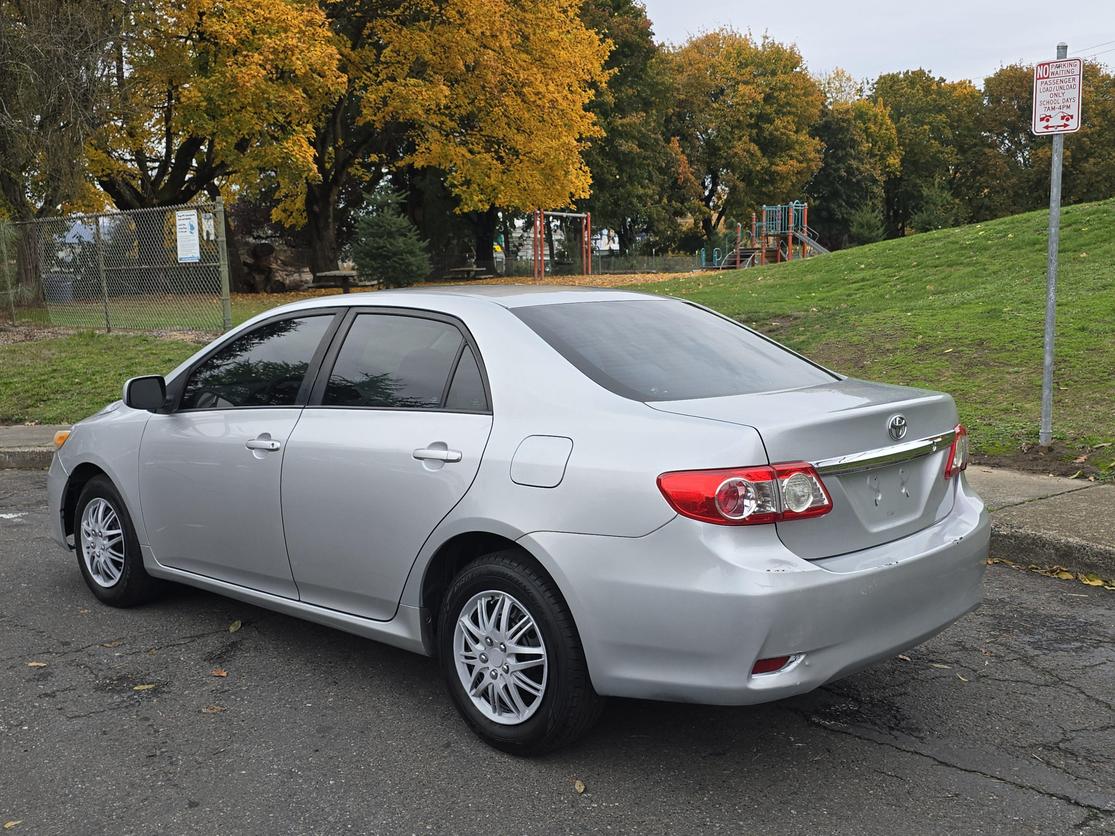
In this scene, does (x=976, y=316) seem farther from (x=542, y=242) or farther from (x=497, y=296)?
(x=542, y=242)

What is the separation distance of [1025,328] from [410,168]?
32.5 metres

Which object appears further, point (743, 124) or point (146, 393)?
point (743, 124)

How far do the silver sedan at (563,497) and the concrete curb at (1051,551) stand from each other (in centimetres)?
202

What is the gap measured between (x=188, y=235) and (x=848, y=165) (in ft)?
184

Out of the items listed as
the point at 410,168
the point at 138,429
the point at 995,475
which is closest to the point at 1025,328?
the point at 995,475

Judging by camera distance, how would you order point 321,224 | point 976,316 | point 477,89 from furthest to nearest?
point 321,224 < point 477,89 < point 976,316

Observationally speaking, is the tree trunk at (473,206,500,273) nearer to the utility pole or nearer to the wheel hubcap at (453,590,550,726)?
the utility pole

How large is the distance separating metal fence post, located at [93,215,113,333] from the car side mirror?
44.5 feet

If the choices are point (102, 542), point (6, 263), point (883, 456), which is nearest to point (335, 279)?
point (6, 263)

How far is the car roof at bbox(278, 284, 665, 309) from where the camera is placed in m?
4.19

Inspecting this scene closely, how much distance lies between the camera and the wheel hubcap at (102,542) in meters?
5.29

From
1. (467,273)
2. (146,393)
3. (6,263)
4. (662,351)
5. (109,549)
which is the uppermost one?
(6,263)

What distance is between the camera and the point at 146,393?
4867 mm

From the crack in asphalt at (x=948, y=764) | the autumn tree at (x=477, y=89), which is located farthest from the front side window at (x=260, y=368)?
the autumn tree at (x=477, y=89)
